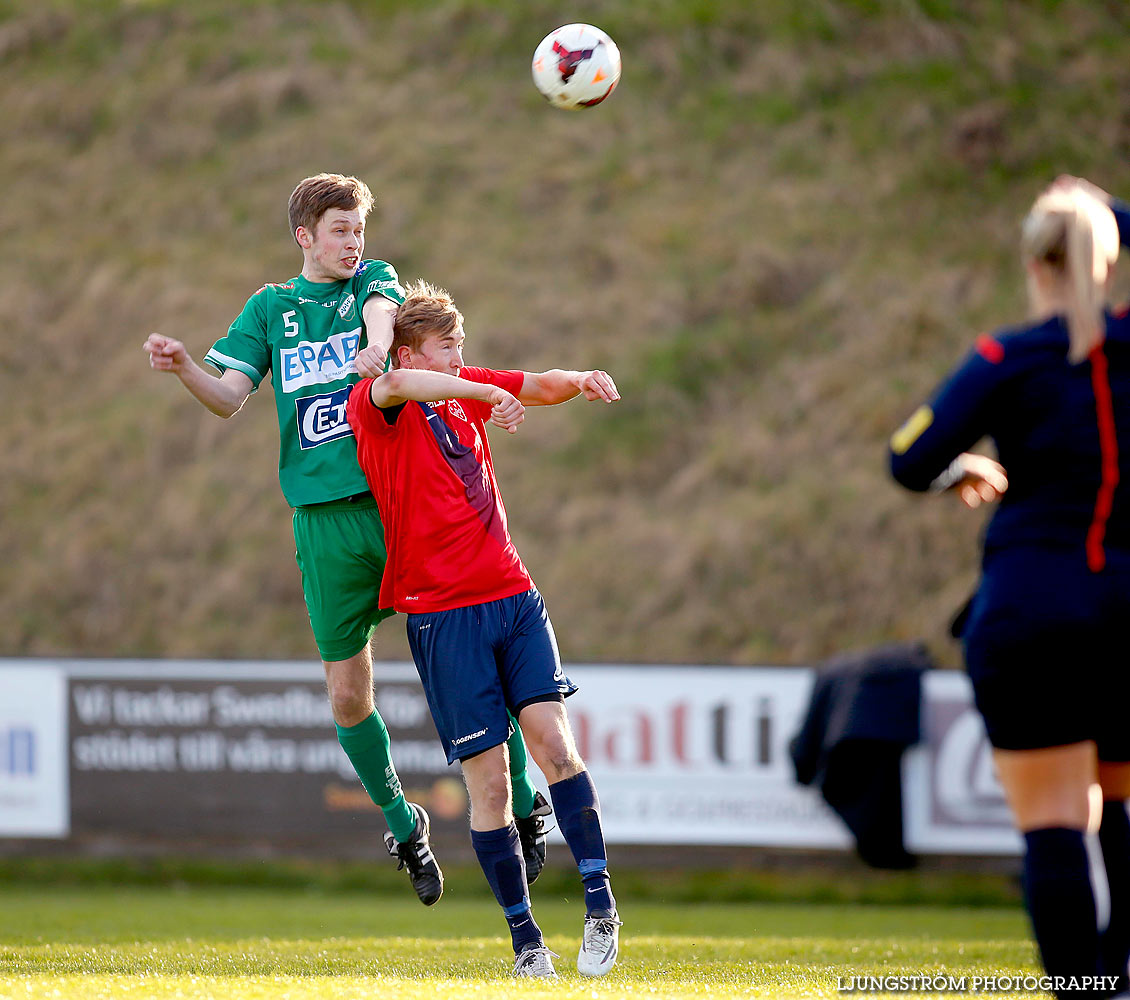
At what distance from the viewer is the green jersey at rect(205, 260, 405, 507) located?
492 centimetres

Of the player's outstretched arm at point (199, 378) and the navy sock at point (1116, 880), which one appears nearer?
the navy sock at point (1116, 880)

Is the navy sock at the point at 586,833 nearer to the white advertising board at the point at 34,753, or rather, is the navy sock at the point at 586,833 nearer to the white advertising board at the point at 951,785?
the white advertising board at the point at 951,785

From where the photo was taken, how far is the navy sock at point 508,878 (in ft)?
14.7

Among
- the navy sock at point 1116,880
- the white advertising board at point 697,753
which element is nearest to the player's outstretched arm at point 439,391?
the navy sock at point 1116,880

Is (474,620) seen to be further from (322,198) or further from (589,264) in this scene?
(589,264)

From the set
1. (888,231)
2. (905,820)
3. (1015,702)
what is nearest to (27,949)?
(1015,702)

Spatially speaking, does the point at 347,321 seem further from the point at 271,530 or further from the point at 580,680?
the point at 271,530

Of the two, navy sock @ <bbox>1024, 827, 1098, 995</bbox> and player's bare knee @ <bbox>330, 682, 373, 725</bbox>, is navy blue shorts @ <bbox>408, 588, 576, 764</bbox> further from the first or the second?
navy sock @ <bbox>1024, 827, 1098, 995</bbox>

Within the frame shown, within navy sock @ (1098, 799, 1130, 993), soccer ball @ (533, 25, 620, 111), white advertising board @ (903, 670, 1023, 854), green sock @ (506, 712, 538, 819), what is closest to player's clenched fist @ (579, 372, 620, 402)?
green sock @ (506, 712, 538, 819)

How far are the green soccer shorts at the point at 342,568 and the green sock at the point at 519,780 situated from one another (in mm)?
745

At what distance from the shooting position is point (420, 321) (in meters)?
4.55

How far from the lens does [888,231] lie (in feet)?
51.3

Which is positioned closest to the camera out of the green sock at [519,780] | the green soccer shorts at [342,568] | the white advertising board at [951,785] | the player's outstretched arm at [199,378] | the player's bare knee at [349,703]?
the player's outstretched arm at [199,378]

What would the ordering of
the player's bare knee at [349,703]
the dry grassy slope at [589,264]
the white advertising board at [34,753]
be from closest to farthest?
the player's bare knee at [349,703] → the white advertising board at [34,753] → the dry grassy slope at [589,264]
